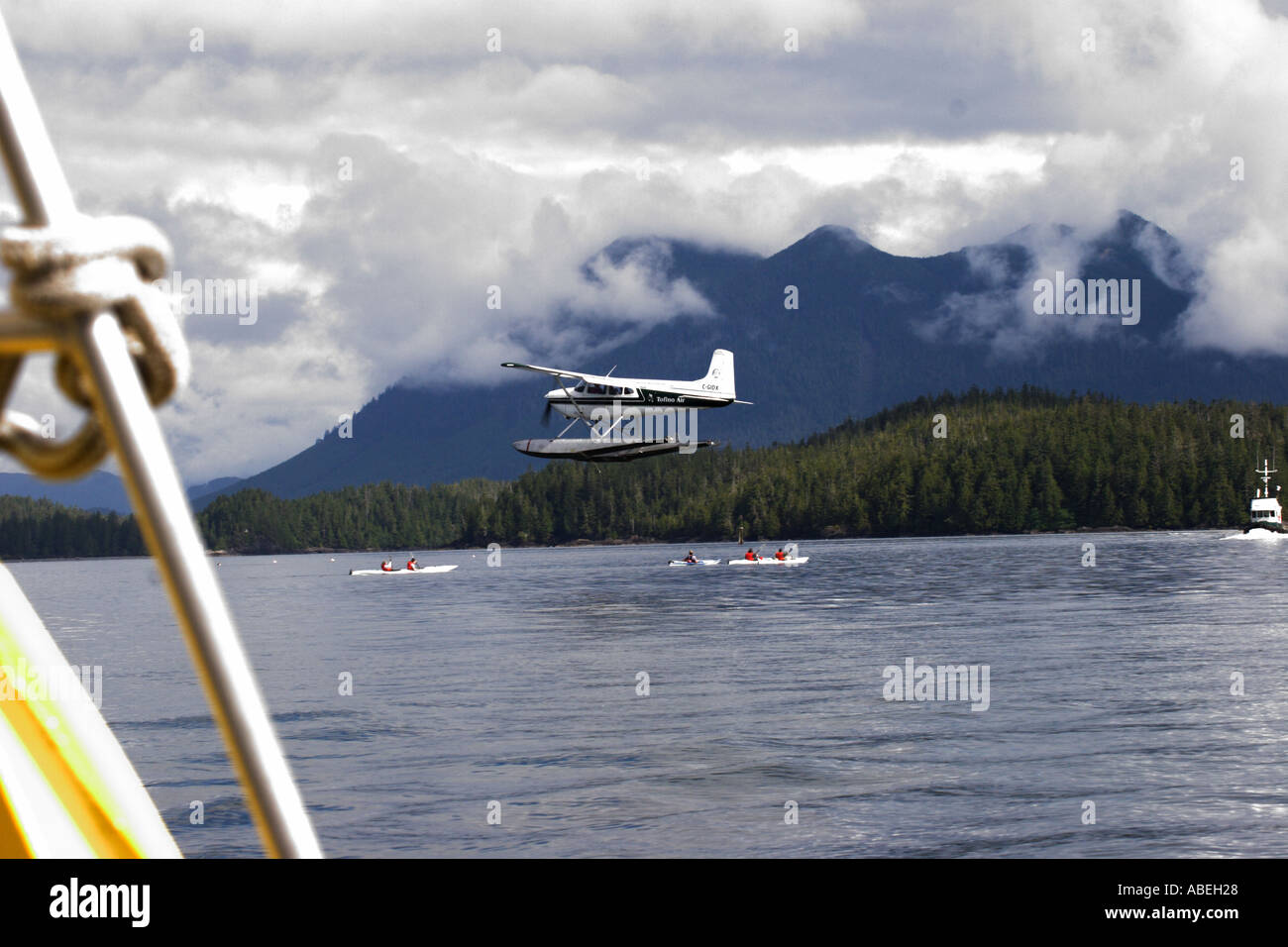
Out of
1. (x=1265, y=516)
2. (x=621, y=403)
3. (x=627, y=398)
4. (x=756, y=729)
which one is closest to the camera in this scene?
(x=756, y=729)

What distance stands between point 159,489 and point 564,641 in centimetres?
5921

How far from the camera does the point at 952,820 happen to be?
2411cm

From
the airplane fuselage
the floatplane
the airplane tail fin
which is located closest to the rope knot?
the floatplane

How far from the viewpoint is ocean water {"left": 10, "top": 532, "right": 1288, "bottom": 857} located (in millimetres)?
23719

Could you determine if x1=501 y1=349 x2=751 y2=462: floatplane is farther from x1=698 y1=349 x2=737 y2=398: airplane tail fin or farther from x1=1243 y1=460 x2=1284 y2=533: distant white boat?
x1=1243 y1=460 x2=1284 y2=533: distant white boat

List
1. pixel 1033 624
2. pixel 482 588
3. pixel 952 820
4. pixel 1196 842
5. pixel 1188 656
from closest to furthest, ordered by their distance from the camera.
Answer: pixel 1196 842
pixel 952 820
pixel 1188 656
pixel 1033 624
pixel 482 588

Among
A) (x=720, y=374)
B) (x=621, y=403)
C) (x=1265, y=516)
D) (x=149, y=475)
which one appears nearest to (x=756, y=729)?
(x=149, y=475)

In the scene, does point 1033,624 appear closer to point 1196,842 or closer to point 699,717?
point 699,717

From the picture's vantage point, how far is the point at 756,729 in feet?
111

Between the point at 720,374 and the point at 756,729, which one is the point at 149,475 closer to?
the point at 756,729

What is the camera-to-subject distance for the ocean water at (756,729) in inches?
934

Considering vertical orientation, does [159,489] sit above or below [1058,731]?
above

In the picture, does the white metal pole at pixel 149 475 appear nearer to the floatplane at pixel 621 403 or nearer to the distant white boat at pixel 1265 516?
the floatplane at pixel 621 403
